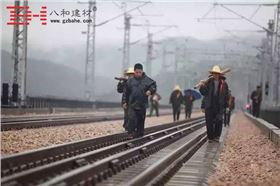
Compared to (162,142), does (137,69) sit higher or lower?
higher

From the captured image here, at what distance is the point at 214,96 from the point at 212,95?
0.07 meters

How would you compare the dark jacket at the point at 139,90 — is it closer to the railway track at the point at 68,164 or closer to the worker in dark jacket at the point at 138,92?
the worker in dark jacket at the point at 138,92

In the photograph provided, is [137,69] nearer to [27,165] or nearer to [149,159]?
[149,159]

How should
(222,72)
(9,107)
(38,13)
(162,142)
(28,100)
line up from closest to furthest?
1. (38,13)
2. (162,142)
3. (222,72)
4. (9,107)
5. (28,100)

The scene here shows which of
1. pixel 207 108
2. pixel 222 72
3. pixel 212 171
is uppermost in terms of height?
pixel 222 72

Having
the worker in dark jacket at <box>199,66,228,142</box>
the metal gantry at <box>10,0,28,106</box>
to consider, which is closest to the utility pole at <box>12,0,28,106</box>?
the metal gantry at <box>10,0,28,106</box>

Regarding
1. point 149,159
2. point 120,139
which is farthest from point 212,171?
point 120,139

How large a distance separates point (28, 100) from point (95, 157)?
26353 millimetres

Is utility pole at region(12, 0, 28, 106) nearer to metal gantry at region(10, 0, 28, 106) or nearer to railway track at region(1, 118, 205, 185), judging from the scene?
metal gantry at region(10, 0, 28, 106)

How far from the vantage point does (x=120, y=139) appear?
1656cm

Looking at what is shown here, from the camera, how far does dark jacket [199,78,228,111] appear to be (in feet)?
56.2

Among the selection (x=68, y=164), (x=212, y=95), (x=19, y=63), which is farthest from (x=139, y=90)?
(x=19, y=63)

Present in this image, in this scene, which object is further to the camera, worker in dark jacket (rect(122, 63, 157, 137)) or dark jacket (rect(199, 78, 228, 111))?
dark jacket (rect(199, 78, 228, 111))

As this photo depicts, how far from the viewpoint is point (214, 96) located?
17172 mm
